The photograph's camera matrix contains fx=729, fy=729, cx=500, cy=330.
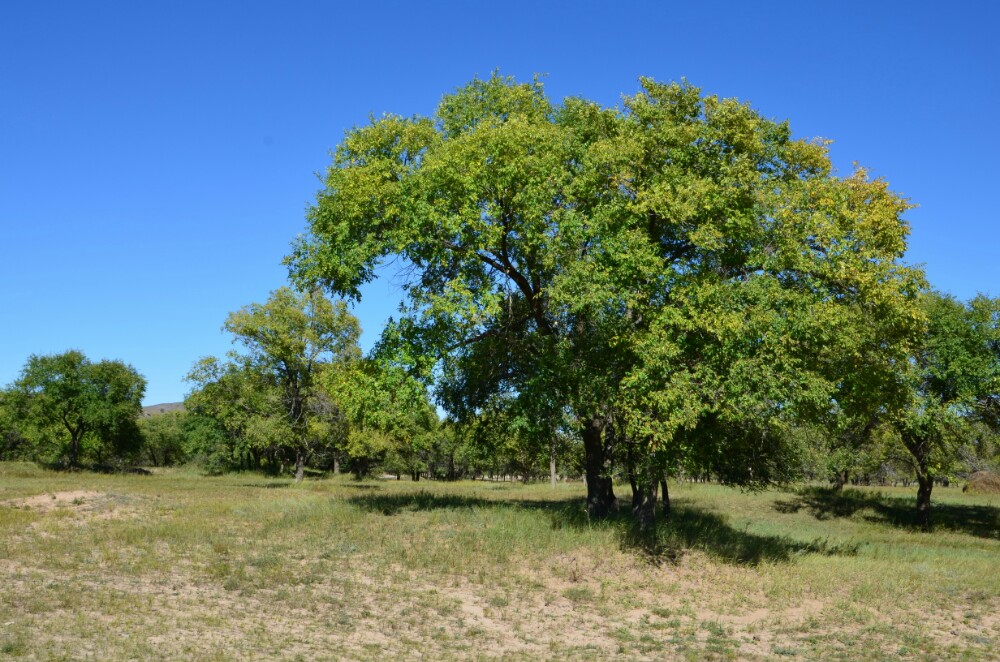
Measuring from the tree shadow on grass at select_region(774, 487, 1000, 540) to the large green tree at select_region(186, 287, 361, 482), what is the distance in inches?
1192

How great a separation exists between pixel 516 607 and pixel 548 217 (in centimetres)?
1120

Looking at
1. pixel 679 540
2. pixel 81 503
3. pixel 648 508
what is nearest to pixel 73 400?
pixel 81 503

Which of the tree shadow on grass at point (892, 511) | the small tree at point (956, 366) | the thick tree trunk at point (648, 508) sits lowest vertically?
the tree shadow on grass at point (892, 511)

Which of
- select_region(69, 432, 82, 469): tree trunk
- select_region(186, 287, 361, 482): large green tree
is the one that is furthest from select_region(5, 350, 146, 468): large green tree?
select_region(186, 287, 361, 482): large green tree

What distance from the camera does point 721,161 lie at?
21609mm

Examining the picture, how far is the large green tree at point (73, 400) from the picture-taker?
61.9 m

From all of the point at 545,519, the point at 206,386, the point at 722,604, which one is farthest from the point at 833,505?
the point at 206,386

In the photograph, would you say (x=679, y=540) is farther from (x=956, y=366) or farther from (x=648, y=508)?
(x=956, y=366)

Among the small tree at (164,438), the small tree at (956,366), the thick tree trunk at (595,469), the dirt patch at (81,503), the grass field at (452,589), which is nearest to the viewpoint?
the grass field at (452,589)

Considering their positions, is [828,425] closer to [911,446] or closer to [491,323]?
[491,323]

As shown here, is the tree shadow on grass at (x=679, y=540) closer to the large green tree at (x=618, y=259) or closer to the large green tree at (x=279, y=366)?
the large green tree at (x=618, y=259)

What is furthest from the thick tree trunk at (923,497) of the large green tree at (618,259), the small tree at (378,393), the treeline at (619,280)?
the small tree at (378,393)

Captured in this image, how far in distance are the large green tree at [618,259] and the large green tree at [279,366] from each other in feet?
86.0

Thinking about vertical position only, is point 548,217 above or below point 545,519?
above
